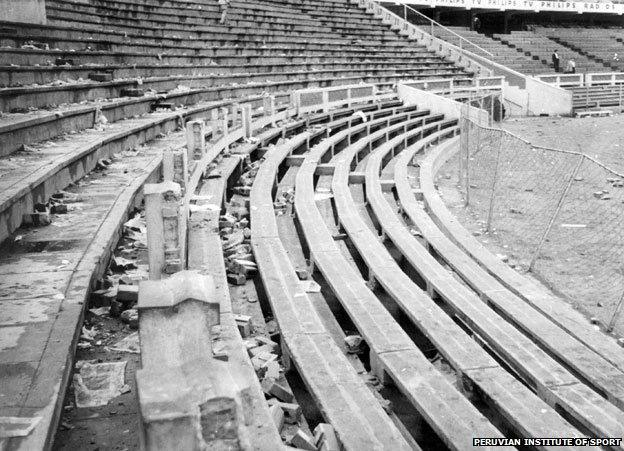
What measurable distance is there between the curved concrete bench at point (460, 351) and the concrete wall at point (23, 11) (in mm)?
8241

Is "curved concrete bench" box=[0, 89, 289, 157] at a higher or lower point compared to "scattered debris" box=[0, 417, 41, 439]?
higher

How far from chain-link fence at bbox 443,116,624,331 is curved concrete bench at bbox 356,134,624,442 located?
3.56 ft

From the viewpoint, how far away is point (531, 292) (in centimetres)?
526

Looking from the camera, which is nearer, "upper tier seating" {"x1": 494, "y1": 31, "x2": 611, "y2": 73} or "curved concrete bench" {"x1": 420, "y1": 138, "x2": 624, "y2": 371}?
"curved concrete bench" {"x1": 420, "y1": 138, "x2": 624, "y2": 371}

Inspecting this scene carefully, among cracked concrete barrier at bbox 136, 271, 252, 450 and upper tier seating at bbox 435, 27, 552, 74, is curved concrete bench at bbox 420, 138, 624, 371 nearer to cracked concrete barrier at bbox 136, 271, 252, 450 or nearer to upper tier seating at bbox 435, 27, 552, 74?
cracked concrete barrier at bbox 136, 271, 252, 450

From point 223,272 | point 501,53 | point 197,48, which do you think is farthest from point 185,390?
point 501,53

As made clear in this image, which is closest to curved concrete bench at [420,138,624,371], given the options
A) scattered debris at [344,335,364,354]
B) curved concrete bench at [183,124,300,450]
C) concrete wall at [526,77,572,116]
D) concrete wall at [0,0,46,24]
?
scattered debris at [344,335,364,354]

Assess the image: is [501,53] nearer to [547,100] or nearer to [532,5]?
[532,5]

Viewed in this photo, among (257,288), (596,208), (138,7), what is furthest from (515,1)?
(257,288)

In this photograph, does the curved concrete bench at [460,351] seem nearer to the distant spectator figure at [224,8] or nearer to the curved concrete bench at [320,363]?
the curved concrete bench at [320,363]

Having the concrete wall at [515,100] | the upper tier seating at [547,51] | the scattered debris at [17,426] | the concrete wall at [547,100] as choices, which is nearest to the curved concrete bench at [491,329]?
the scattered debris at [17,426]

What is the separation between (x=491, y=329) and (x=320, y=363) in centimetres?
136

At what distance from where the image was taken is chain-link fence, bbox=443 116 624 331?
19.8 ft

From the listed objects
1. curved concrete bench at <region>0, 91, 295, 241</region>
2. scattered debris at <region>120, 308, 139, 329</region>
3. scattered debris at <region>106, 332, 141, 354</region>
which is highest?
curved concrete bench at <region>0, 91, 295, 241</region>
